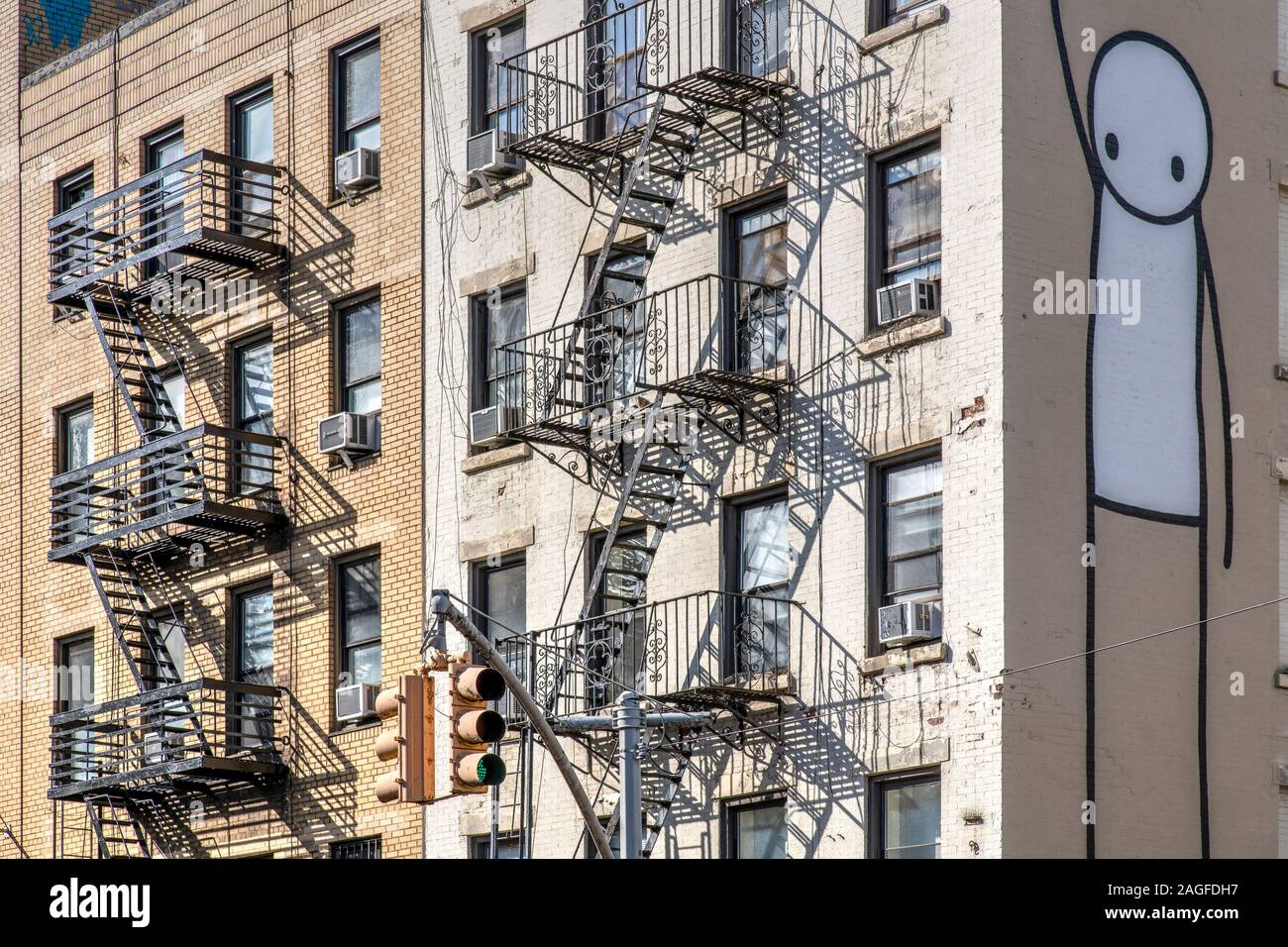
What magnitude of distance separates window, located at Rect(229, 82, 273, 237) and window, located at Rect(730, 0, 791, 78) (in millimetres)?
8631

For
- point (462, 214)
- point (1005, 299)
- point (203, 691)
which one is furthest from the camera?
point (203, 691)

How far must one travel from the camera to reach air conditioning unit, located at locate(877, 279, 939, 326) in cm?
2286

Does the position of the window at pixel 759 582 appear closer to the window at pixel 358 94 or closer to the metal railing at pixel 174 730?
the metal railing at pixel 174 730

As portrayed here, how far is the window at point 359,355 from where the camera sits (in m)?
29.8

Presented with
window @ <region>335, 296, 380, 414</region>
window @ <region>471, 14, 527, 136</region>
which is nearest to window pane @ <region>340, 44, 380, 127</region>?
window @ <region>471, 14, 527, 136</region>

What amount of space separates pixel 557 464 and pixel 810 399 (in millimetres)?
3625

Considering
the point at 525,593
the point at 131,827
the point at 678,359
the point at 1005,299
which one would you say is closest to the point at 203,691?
the point at 131,827

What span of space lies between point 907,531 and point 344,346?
10091mm

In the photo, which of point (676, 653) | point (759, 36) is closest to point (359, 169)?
point (759, 36)

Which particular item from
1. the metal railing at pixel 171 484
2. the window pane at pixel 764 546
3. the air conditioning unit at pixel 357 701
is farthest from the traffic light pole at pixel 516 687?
the metal railing at pixel 171 484

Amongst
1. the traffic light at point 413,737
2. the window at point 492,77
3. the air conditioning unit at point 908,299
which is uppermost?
the window at point 492,77

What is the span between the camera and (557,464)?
86.5 ft

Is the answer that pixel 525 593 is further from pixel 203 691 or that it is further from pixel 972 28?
pixel 972 28

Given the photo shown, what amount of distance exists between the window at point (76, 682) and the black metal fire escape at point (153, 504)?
0.57 feet
